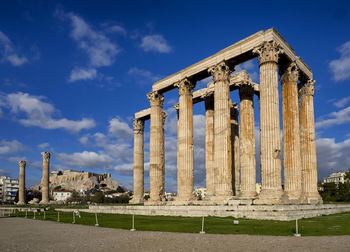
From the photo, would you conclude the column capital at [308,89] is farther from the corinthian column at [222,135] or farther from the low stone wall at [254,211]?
the low stone wall at [254,211]

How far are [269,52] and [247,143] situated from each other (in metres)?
11.3

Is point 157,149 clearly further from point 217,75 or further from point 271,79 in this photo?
point 271,79

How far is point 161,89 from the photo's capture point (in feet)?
138

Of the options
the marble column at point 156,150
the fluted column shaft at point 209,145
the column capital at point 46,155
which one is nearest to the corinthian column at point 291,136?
the fluted column shaft at point 209,145

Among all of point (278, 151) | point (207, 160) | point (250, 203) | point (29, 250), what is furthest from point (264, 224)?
point (207, 160)

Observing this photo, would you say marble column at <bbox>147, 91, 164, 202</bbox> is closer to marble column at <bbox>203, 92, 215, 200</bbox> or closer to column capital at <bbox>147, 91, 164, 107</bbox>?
column capital at <bbox>147, 91, 164, 107</bbox>

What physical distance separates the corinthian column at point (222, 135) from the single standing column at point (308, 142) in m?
9.19

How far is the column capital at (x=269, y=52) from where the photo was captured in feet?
96.3

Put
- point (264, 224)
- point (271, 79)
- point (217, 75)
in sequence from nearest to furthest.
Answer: point (264, 224), point (271, 79), point (217, 75)

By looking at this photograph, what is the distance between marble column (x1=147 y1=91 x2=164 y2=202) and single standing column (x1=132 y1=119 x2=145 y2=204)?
1212 cm

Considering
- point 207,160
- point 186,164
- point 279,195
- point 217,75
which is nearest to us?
point 279,195

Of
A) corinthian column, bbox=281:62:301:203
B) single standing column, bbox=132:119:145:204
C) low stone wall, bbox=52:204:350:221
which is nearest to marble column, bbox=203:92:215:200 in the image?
low stone wall, bbox=52:204:350:221

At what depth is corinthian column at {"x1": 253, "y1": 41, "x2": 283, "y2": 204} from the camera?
88.7ft

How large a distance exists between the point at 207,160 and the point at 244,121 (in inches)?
268
